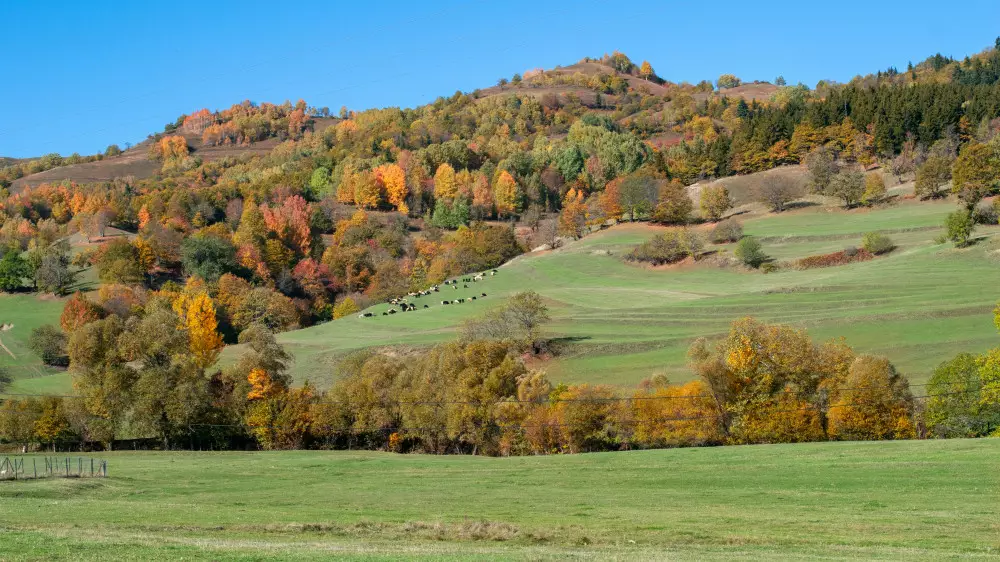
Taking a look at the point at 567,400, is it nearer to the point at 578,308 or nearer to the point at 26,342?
the point at 578,308

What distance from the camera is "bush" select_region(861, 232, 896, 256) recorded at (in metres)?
115

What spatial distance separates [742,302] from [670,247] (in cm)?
3876

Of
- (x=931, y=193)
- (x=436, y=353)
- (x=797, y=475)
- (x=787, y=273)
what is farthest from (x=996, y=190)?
(x=797, y=475)

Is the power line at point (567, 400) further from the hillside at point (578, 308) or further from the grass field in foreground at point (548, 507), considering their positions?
the grass field in foreground at point (548, 507)

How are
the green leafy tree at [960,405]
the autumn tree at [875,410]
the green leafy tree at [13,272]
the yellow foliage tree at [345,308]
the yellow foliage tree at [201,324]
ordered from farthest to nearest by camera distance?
the yellow foliage tree at [345,308] → the green leafy tree at [13,272] → the yellow foliage tree at [201,324] → the autumn tree at [875,410] → the green leafy tree at [960,405]

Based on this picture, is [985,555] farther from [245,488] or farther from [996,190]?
[996,190]

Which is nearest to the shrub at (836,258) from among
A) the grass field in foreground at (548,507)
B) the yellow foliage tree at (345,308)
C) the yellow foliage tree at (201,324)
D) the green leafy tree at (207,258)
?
the grass field in foreground at (548,507)

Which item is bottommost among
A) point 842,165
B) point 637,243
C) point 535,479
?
point 535,479

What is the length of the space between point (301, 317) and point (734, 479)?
429 ft

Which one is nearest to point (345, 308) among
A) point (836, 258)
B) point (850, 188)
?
point (836, 258)

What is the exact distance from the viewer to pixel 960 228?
106 metres

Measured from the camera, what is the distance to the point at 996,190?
128250 millimetres

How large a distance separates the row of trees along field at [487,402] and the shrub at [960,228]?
4418 cm

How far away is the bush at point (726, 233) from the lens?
13925 cm
